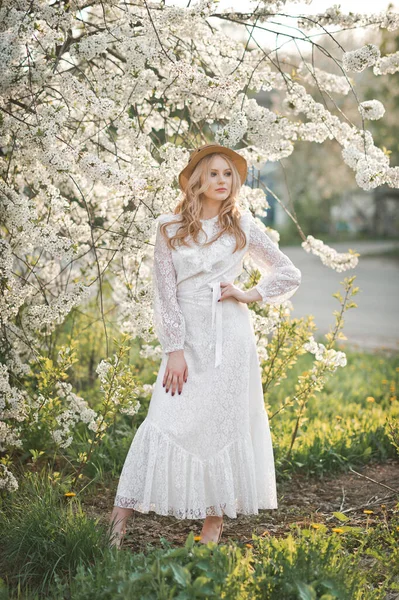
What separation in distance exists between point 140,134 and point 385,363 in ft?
15.3

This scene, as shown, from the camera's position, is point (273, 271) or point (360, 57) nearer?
point (360, 57)

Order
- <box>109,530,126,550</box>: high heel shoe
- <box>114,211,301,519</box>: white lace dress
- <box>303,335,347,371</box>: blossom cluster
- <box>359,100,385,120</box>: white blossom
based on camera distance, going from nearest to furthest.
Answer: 1. <box>109,530,126,550</box>: high heel shoe
2. <box>114,211,301,519</box>: white lace dress
3. <box>359,100,385,120</box>: white blossom
4. <box>303,335,347,371</box>: blossom cluster

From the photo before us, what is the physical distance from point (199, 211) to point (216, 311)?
455mm

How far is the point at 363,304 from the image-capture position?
42.1ft

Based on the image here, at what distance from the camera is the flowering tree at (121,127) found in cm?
309

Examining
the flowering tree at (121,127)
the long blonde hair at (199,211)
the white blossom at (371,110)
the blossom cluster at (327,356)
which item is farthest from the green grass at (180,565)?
the white blossom at (371,110)

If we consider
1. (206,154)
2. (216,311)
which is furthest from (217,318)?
(206,154)

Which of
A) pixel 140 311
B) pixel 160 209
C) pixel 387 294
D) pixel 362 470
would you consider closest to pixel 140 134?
pixel 160 209

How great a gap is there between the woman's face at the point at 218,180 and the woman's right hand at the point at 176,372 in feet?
2.33

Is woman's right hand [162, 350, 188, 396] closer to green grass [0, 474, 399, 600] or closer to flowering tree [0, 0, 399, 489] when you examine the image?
flowering tree [0, 0, 399, 489]

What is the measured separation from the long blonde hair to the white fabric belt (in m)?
0.20

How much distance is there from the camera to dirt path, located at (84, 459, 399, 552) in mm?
3326

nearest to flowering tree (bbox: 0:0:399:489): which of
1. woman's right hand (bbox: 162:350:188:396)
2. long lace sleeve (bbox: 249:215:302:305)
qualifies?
woman's right hand (bbox: 162:350:188:396)

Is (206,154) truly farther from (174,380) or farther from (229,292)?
(174,380)
